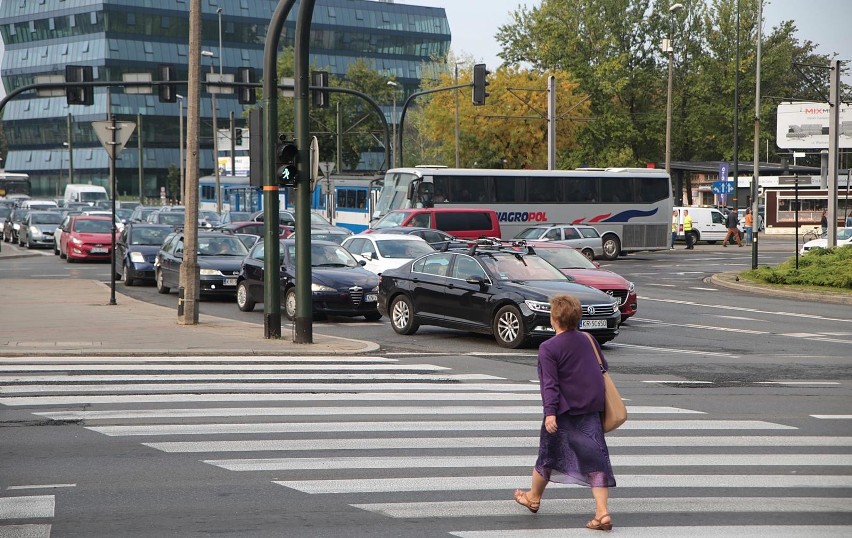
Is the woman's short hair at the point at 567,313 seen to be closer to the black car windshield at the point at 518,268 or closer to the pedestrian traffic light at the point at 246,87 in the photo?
the black car windshield at the point at 518,268

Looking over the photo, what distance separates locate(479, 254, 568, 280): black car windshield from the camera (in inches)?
784

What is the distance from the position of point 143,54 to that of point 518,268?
331ft

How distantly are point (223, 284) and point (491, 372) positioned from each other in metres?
13.0

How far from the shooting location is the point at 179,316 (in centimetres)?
2155

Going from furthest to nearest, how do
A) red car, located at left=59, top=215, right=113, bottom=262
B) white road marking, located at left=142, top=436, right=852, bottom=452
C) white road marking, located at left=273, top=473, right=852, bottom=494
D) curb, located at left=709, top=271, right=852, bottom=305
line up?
red car, located at left=59, top=215, right=113, bottom=262 < curb, located at left=709, top=271, right=852, bottom=305 < white road marking, located at left=142, top=436, right=852, bottom=452 < white road marking, located at left=273, top=473, right=852, bottom=494

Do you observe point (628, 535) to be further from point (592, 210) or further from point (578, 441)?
point (592, 210)

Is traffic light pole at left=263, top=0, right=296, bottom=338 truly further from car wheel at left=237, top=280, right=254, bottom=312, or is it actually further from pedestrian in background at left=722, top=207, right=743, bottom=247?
pedestrian in background at left=722, top=207, right=743, bottom=247

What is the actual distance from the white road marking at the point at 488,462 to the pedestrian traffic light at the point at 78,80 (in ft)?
95.9

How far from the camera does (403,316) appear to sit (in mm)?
21328

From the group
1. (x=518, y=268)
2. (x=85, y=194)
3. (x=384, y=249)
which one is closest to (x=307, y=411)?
(x=518, y=268)

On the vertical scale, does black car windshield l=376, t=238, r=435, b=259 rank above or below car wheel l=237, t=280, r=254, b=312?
above

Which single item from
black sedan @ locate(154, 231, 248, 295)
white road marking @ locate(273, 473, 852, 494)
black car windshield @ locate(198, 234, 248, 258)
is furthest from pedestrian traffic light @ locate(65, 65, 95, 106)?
white road marking @ locate(273, 473, 852, 494)

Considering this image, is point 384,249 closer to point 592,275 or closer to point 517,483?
point 592,275

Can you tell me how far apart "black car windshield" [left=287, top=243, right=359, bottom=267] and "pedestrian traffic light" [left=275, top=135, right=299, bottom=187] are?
6.47 m
